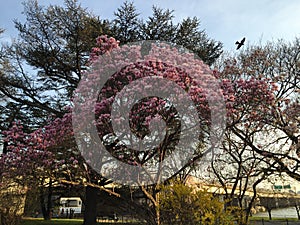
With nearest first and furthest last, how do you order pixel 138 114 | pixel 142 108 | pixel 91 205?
pixel 142 108
pixel 138 114
pixel 91 205

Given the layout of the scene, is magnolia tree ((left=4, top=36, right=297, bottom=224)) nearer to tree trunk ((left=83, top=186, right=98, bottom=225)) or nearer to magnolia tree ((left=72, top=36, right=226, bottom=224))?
magnolia tree ((left=72, top=36, right=226, bottom=224))

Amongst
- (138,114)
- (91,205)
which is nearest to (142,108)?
(138,114)

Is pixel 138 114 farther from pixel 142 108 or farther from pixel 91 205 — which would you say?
pixel 91 205

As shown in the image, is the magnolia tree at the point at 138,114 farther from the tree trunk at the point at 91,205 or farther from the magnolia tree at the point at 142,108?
the tree trunk at the point at 91,205

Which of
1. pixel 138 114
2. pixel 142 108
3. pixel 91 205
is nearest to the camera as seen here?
pixel 142 108

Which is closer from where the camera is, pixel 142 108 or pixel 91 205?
pixel 142 108

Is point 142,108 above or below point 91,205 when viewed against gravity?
above

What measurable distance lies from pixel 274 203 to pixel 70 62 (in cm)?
2861

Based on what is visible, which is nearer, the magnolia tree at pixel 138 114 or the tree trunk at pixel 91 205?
the magnolia tree at pixel 138 114

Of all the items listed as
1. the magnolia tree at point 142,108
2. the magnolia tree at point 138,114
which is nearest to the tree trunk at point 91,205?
the magnolia tree at point 138,114

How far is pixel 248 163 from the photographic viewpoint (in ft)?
43.3

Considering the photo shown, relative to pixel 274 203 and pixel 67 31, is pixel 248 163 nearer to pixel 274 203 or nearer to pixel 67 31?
pixel 67 31

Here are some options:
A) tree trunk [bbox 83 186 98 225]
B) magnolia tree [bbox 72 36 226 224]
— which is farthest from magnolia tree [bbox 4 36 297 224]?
tree trunk [bbox 83 186 98 225]

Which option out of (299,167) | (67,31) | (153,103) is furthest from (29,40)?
(299,167)
